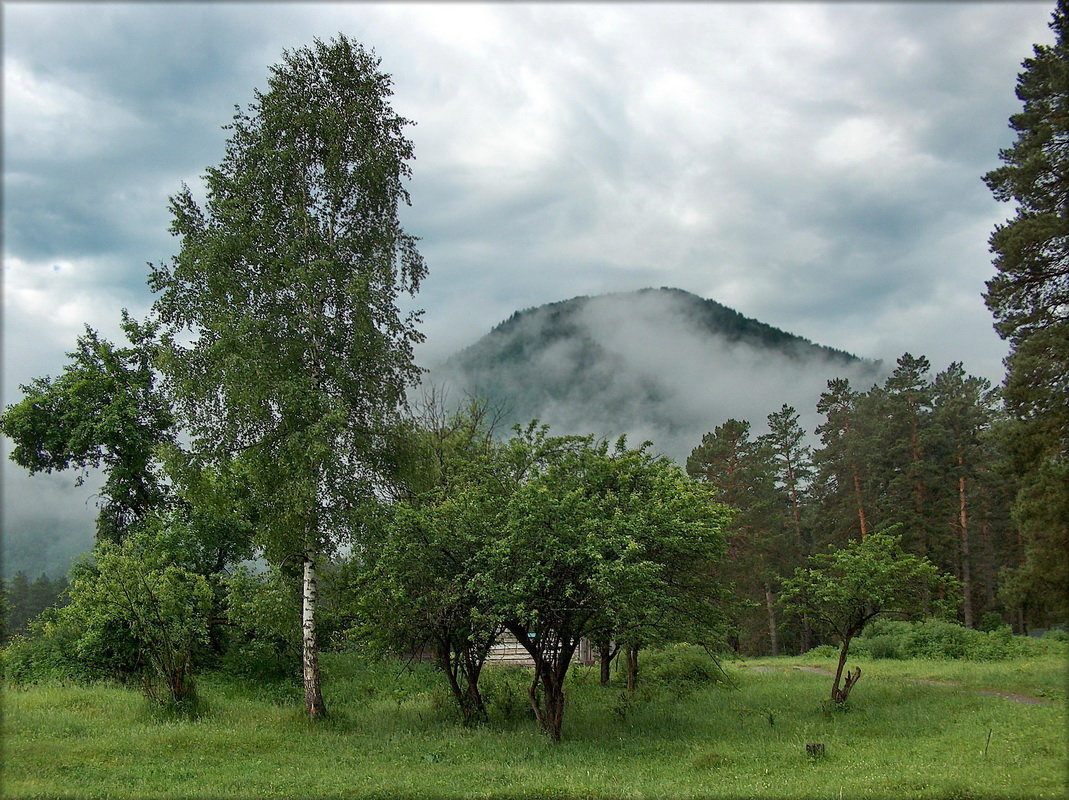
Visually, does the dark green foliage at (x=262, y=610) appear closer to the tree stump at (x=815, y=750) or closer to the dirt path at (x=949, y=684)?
the tree stump at (x=815, y=750)

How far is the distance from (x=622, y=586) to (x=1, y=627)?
30221 millimetres

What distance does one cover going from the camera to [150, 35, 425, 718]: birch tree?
1734cm

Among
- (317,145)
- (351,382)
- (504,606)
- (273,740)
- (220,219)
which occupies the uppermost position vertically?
(317,145)

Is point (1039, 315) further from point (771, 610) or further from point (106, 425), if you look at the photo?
point (771, 610)

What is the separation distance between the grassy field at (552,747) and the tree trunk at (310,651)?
519 millimetres

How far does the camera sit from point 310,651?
58.6ft

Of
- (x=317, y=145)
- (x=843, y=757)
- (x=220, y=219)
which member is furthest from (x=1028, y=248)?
(x=220, y=219)

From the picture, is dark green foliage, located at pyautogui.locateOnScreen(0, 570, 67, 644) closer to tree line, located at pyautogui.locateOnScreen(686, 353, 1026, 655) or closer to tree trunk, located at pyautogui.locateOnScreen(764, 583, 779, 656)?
tree line, located at pyautogui.locateOnScreen(686, 353, 1026, 655)

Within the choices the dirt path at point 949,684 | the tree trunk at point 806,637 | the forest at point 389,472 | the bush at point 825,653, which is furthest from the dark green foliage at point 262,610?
the tree trunk at point 806,637

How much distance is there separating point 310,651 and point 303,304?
29.8ft

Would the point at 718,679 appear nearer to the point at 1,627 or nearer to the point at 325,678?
the point at 325,678

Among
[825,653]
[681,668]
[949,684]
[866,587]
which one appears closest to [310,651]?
[866,587]

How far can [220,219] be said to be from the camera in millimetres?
18734

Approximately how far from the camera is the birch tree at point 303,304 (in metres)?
17.3
